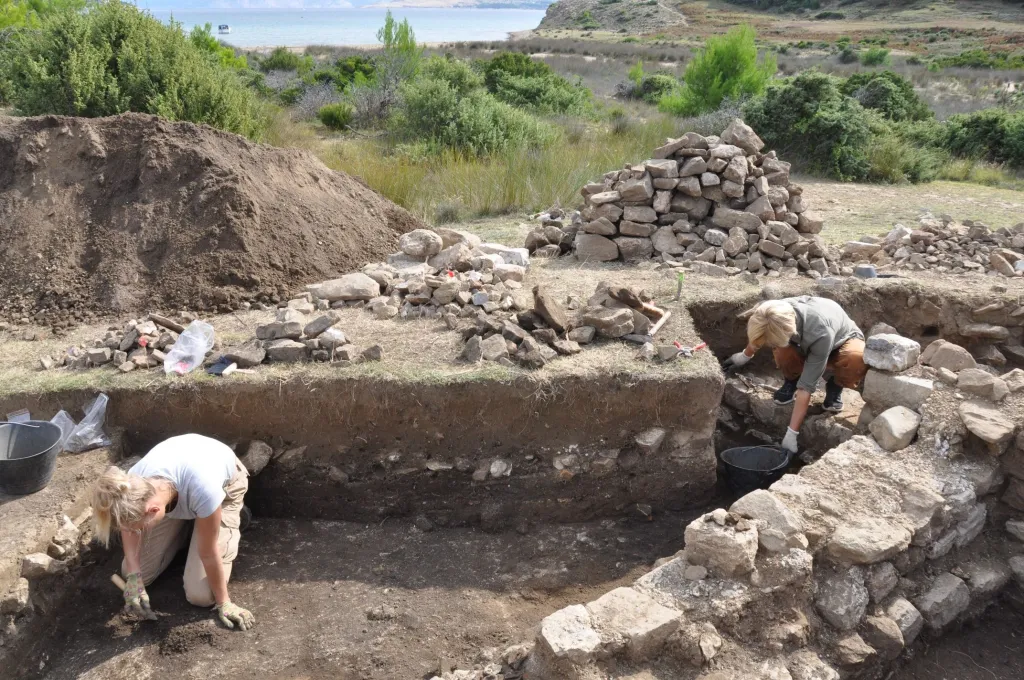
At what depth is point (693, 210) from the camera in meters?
7.52

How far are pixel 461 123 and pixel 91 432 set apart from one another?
8784 millimetres

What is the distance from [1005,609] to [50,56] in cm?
1133

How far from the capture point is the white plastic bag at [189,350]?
16.7ft

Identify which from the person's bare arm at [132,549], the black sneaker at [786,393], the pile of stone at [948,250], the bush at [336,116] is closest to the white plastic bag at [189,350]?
the person's bare arm at [132,549]

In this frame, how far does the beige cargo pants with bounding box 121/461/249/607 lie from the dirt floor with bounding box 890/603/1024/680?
3.84 meters

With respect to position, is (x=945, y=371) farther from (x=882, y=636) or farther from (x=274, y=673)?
(x=274, y=673)

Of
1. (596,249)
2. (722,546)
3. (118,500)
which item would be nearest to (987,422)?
(722,546)

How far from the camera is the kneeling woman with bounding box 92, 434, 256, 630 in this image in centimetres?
362

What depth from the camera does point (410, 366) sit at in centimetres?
511

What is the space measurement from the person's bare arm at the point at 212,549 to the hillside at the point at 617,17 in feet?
189

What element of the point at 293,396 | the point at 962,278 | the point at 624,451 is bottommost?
the point at 624,451

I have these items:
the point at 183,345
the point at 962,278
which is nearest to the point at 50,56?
the point at 183,345

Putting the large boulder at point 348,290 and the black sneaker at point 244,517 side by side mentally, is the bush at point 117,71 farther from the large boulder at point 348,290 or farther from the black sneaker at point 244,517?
the black sneaker at point 244,517

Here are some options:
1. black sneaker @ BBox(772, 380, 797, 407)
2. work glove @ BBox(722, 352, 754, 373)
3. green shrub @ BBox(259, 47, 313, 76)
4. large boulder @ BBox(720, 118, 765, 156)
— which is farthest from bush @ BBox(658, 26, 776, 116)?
green shrub @ BBox(259, 47, 313, 76)
